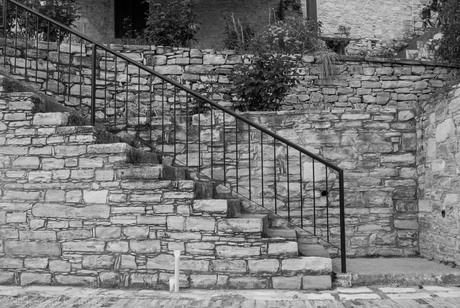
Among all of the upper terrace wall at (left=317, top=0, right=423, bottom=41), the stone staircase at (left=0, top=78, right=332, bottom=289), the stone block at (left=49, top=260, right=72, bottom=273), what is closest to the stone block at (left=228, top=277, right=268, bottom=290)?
the stone staircase at (left=0, top=78, right=332, bottom=289)

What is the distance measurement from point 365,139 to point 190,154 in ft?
7.34

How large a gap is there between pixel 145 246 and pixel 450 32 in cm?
494

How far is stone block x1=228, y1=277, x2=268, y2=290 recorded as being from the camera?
176 inches

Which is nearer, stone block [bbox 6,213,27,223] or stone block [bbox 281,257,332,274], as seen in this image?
stone block [bbox 281,257,332,274]

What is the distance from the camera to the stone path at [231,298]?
400 centimetres

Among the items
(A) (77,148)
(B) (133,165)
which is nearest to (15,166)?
(A) (77,148)

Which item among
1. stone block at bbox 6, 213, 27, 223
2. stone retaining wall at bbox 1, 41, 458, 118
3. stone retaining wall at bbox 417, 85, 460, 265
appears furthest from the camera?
stone retaining wall at bbox 1, 41, 458, 118

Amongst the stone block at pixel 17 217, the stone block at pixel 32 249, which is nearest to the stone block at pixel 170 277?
the stone block at pixel 32 249

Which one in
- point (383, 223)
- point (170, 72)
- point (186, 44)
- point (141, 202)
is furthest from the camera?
point (186, 44)

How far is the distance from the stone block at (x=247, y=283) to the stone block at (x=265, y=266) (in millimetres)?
86

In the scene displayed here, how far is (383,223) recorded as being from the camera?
19.1ft

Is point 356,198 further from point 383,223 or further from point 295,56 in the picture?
point 295,56

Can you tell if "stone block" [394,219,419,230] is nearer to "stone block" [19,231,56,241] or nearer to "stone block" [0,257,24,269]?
"stone block" [19,231,56,241]

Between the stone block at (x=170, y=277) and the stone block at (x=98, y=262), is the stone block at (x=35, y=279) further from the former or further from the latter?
the stone block at (x=170, y=277)
